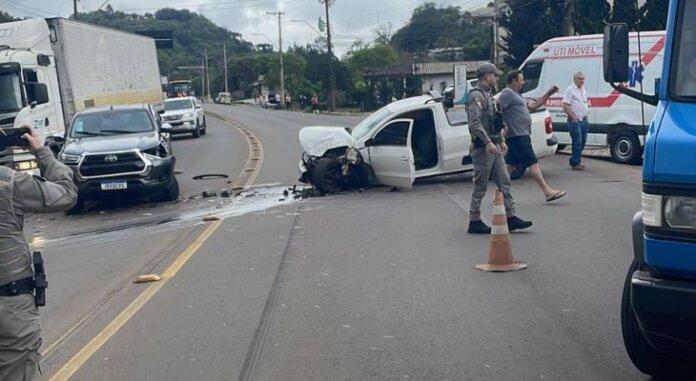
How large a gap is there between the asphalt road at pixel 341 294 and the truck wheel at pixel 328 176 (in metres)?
0.96

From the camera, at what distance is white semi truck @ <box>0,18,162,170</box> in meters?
18.3

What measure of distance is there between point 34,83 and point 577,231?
42.0 feet

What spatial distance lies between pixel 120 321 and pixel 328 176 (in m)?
8.31

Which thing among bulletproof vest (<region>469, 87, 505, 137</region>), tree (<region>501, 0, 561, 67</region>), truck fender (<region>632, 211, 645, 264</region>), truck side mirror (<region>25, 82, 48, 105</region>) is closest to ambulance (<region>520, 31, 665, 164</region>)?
bulletproof vest (<region>469, 87, 505, 137</region>)

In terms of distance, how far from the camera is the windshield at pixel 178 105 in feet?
119

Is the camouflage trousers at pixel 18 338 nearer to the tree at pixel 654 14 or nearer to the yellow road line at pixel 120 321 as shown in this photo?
the yellow road line at pixel 120 321

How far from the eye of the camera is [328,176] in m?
15.5

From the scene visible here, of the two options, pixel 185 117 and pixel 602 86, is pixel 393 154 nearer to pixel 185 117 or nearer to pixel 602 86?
pixel 602 86

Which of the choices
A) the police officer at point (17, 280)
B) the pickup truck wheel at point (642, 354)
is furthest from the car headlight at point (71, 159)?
the pickup truck wheel at point (642, 354)

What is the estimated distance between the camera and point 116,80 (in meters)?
28.1

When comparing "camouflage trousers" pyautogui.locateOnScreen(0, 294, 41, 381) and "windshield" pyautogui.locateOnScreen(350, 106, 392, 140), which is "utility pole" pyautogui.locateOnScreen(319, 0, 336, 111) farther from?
"camouflage trousers" pyautogui.locateOnScreen(0, 294, 41, 381)

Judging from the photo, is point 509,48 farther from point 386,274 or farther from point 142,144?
point 386,274

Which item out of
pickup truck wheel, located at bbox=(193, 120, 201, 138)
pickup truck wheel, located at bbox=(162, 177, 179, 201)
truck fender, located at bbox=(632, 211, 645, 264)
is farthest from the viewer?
pickup truck wheel, located at bbox=(193, 120, 201, 138)

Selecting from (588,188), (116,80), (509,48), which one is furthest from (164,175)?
(509,48)
